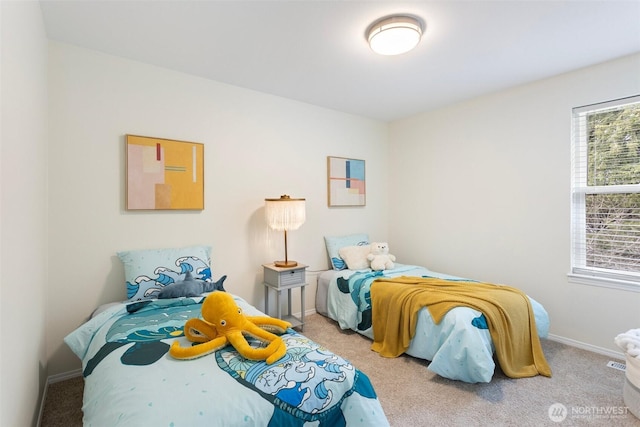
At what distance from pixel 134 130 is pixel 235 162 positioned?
90cm

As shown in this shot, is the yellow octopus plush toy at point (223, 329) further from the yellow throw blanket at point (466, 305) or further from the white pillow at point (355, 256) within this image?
the white pillow at point (355, 256)

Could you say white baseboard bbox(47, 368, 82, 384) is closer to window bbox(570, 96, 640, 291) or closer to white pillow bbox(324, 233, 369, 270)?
white pillow bbox(324, 233, 369, 270)

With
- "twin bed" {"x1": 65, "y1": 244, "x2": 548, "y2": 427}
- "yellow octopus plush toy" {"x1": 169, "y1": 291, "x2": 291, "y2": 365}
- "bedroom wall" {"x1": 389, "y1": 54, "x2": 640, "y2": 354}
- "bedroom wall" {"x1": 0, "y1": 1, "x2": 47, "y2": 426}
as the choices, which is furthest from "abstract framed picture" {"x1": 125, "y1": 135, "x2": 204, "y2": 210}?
"bedroom wall" {"x1": 389, "y1": 54, "x2": 640, "y2": 354}

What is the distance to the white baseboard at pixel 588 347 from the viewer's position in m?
2.55

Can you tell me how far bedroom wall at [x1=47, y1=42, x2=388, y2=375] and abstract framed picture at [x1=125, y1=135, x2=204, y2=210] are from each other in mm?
78

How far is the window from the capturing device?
2.56 metres

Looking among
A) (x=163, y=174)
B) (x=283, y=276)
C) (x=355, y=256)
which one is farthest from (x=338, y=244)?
Answer: (x=163, y=174)

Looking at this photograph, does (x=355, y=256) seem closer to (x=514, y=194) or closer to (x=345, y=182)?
(x=345, y=182)

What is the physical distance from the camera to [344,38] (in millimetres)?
2219

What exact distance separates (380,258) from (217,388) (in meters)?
2.52

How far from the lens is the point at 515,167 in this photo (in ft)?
10.4

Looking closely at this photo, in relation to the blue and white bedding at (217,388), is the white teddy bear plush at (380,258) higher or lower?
higher

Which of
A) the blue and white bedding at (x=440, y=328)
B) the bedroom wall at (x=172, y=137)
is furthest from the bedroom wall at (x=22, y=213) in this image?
the blue and white bedding at (x=440, y=328)

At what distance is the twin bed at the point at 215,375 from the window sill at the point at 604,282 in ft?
4.26
